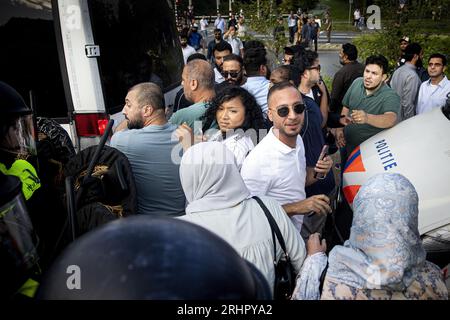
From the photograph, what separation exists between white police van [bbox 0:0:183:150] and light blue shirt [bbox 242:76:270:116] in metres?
1.33

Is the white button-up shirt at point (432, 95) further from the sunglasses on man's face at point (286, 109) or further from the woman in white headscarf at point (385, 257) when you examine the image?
the woman in white headscarf at point (385, 257)

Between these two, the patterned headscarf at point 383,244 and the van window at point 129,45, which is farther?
the van window at point 129,45

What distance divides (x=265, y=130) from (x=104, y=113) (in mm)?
1320

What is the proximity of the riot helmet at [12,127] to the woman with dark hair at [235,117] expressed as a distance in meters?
1.42

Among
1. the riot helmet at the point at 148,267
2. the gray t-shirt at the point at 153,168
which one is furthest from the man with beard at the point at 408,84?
the riot helmet at the point at 148,267

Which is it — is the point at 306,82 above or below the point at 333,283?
above

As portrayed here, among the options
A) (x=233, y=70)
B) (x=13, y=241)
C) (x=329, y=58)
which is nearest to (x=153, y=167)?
(x=13, y=241)

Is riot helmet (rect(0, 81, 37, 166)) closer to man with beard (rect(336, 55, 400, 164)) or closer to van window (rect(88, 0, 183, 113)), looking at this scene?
van window (rect(88, 0, 183, 113))

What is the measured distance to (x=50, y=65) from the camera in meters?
3.63

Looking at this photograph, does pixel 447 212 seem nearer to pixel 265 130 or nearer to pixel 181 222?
pixel 265 130

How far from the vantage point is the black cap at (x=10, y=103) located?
6.84 ft

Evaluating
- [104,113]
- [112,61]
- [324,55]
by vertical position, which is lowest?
[324,55]

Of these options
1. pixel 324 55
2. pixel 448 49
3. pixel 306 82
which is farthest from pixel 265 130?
pixel 324 55

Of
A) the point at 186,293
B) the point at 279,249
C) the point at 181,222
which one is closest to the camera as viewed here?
the point at 186,293
